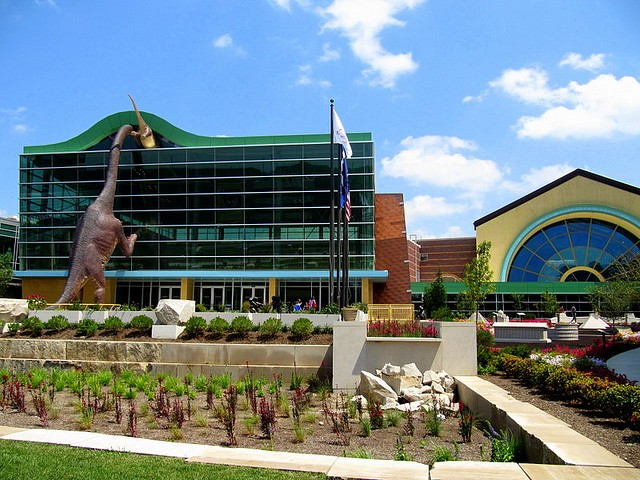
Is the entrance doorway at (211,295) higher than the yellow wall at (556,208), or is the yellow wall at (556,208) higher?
the yellow wall at (556,208)

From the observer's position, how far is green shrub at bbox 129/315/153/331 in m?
20.7

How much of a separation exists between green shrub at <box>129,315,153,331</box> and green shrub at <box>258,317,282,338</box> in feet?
13.8

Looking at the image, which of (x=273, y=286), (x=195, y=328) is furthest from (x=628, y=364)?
(x=273, y=286)

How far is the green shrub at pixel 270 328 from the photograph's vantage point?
758 inches

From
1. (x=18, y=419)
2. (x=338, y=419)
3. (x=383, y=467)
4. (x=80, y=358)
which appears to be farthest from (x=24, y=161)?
(x=383, y=467)

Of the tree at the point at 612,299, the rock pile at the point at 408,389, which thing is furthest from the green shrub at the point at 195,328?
the tree at the point at 612,299

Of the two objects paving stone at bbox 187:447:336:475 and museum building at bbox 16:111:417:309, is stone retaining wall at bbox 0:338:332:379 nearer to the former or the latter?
paving stone at bbox 187:447:336:475

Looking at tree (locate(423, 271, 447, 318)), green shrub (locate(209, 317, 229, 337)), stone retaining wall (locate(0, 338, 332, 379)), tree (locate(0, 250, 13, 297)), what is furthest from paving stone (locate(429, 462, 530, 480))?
tree (locate(0, 250, 13, 297))

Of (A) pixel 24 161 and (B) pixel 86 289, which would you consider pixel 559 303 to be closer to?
(B) pixel 86 289

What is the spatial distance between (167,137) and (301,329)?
31.7m

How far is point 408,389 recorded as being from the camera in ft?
45.8

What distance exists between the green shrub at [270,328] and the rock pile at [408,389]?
491 centimetres

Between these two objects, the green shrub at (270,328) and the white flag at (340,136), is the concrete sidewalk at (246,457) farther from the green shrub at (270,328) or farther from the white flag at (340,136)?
the white flag at (340,136)

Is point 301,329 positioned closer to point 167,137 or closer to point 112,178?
point 112,178
